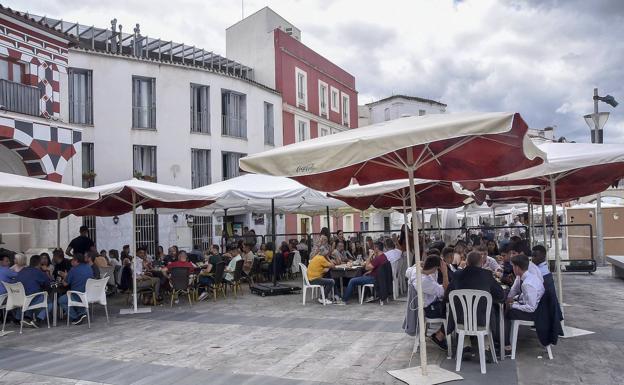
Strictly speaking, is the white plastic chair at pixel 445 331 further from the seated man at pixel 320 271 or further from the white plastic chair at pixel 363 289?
the seated man at pixel 320 271

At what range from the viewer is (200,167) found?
80.8 ft

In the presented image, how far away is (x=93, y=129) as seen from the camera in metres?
21.2

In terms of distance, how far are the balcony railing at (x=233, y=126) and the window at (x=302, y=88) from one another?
17.4ft

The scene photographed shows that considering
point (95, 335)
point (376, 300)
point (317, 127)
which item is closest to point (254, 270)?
point (376, 300)

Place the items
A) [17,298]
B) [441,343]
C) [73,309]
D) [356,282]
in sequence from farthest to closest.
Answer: [356,282] < [73,309] < [17,298] < [441,343]

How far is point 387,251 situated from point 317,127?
22.9 meters

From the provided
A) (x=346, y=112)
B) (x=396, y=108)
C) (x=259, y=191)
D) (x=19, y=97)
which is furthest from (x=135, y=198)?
(x=396, y=108)

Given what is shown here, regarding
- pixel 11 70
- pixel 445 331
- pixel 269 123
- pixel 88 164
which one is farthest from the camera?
pixel 269 123

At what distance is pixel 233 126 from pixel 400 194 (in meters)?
16.2

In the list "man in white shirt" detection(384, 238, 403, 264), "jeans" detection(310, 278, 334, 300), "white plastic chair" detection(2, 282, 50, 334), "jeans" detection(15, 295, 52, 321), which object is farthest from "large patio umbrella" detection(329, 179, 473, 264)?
"white plastic chair" detection(2, 282, 50, 334)

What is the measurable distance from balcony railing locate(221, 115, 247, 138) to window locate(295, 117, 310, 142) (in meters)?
4.49

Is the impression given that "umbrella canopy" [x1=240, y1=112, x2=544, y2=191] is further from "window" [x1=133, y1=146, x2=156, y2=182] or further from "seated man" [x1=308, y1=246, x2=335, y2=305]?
"window" [x1=133, y1=146, x2=156, y2=182]

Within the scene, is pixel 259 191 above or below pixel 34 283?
above

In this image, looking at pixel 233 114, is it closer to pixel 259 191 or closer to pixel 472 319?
pixel 259 191
